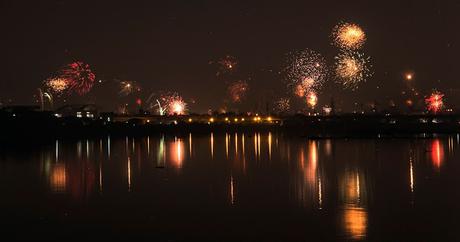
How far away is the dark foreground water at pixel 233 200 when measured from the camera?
2328 centimetres

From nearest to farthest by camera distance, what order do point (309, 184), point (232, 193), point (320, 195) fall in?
point (320, 195)
point (232, 193)
point (309, 184)

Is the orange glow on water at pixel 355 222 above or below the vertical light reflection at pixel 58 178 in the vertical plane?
below

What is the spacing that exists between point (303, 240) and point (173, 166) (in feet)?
90.3

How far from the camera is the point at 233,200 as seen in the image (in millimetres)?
30469

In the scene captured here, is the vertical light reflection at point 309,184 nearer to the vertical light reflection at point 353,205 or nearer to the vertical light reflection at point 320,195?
the vertical light reflection at point 320,195

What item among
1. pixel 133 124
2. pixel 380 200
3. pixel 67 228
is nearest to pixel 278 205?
pixel 380 200

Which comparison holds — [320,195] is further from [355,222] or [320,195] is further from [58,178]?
[58,178]

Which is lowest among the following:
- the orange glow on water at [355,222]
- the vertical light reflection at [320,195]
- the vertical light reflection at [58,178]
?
the orange glow on water at [355,222]

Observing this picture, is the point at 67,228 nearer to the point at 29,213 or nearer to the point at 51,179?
the point at 29,213

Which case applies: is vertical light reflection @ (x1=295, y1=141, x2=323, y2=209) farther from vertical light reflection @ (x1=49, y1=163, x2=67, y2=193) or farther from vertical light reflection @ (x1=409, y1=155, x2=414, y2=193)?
vertical light reflection @ (x1=49, y1=163, x2=67, y2=193)

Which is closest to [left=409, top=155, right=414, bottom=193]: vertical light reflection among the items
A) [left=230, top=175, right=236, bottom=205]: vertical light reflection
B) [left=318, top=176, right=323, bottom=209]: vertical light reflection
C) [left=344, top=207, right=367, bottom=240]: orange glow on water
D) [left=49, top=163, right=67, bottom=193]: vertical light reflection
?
[left=318, top=176, right=323, bottom=209]: vertical light reflection

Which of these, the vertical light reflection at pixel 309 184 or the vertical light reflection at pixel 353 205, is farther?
the vertical light reflection at pixel 309 184

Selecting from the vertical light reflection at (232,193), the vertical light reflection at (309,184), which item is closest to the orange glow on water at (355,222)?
the vertical light reflection at (309,184)

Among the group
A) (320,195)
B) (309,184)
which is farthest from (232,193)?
(309,184)
